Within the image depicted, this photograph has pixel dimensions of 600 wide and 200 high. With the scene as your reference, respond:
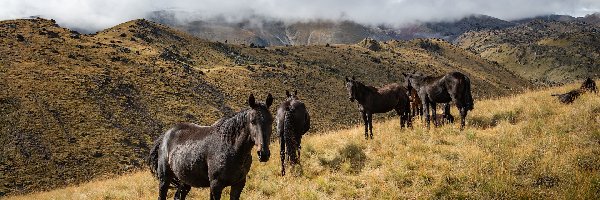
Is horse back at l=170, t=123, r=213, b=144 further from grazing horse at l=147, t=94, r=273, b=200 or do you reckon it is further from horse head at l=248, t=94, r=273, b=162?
horse head at l=248, t=94, r=273, b=162

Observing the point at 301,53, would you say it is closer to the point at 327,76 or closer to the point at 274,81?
the point at 327,76

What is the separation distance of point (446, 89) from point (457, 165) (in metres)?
6.17

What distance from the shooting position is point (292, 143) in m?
11.8

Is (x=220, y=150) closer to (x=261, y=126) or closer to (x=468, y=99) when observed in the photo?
(x=261, y=126)

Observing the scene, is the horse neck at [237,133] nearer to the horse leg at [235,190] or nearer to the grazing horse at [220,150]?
the grazing horse at [220,150]

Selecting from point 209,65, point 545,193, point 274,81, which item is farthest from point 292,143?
point 209,65

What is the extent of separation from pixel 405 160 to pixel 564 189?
3536 millimetres

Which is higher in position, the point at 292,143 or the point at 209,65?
the point at 209,65

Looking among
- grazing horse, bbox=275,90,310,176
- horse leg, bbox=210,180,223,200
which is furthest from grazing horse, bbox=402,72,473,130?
horse leg, bbox=210,180,223,200

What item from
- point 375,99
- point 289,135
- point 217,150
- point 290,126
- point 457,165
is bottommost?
point 457,165

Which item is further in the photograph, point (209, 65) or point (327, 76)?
point (327, 76)

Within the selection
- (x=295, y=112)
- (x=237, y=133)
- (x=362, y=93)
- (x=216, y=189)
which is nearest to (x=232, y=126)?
(x=237, y=133)

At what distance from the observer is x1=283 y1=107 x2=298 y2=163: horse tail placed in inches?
461

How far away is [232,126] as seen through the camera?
7445 mm
